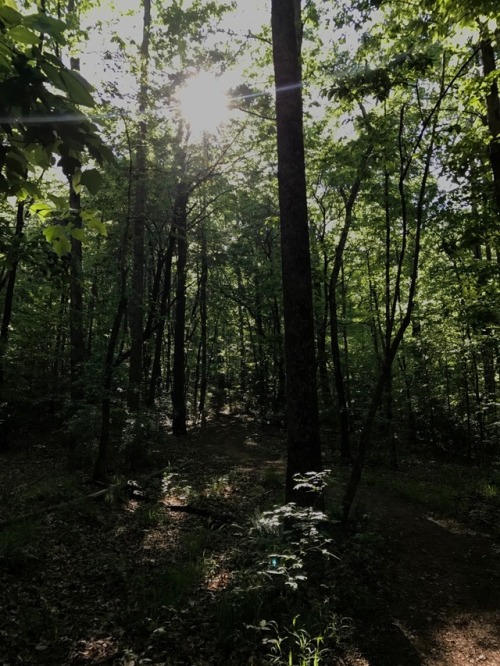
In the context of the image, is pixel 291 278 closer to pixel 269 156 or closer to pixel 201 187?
pixel 269 156

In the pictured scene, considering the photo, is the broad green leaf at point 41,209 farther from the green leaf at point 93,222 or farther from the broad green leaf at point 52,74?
the broad green leaf at point 52,74

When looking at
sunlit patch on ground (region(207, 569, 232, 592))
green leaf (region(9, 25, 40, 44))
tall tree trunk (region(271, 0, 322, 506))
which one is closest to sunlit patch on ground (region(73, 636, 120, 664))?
sunlit patch on ground (region(207, 569, 232, 592))

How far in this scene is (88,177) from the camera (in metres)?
1.59

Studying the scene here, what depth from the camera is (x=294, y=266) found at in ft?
21.8

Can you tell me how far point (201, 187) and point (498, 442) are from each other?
45.6ft

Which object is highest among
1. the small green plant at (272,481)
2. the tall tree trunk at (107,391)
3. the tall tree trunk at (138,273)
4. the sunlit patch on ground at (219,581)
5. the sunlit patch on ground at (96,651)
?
the tall tree trunk at (138,273)

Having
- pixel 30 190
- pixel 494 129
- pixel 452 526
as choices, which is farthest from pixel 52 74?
pixel 452 526

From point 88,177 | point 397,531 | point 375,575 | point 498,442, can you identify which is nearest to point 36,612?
point 375,575

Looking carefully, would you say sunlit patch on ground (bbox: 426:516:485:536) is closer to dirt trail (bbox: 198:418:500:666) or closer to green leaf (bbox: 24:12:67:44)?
dirt trail (bbox: 198:418:500:666)

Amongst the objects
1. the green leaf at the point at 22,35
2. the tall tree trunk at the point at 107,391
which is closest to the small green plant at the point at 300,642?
the green leaf at the point at 22,35

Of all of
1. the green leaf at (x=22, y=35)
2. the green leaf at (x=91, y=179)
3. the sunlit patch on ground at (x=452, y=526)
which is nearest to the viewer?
the green leaf at (x=22, y=35)

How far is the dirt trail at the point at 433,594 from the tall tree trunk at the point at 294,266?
6.26 ft

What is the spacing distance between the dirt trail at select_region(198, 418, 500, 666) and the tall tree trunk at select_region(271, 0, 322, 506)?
191 cm

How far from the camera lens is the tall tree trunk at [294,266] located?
649 cm
